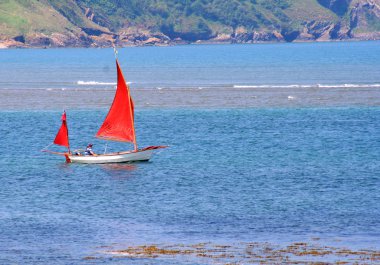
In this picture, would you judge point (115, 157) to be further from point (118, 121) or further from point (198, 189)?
point (198, 189)

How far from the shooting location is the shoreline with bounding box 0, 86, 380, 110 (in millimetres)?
129625

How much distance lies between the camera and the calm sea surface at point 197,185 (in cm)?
5278

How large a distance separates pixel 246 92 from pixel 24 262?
106 m

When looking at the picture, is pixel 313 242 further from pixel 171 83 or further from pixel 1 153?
pixel 171 83

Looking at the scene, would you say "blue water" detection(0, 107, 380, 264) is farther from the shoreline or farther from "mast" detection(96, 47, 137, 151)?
the shoreline

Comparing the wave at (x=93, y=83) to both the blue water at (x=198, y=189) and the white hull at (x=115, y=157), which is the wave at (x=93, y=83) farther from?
the white hull at (x=115, y=157)

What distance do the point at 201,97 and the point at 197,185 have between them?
73727 millimetres

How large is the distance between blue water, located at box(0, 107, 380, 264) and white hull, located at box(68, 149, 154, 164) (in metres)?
0.65

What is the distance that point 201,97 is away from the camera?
5620 inches

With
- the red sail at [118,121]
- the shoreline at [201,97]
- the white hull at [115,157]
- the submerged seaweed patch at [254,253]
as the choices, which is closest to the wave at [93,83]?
the shoreline at [201,97]

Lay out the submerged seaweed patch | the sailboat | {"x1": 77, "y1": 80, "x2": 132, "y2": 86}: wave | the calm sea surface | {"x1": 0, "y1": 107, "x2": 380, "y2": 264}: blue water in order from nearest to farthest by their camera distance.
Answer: the submerged seaweed patch
the calm sea surface
{"x1": 0, "y1": 107, "x2": 380, "y2": 264}: blue water
the sailboat
{"x1": 77, "y1": 80, "x2": 132, "y2": 86}: wave

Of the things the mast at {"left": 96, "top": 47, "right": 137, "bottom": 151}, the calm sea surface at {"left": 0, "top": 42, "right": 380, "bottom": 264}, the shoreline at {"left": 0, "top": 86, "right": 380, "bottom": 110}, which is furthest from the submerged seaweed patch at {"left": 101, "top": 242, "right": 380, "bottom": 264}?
the shoreline at {"left": 0, "top": 86, "right": 380, "bottom": 110}

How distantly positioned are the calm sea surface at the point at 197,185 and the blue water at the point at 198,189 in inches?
3.2

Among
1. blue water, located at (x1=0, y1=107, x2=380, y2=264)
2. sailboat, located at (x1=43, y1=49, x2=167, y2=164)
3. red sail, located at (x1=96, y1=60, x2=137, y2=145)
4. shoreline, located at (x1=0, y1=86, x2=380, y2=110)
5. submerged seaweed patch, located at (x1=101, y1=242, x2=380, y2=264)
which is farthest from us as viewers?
shoreline, located at (x1=0, y1=86, x2=380, y2=110)
